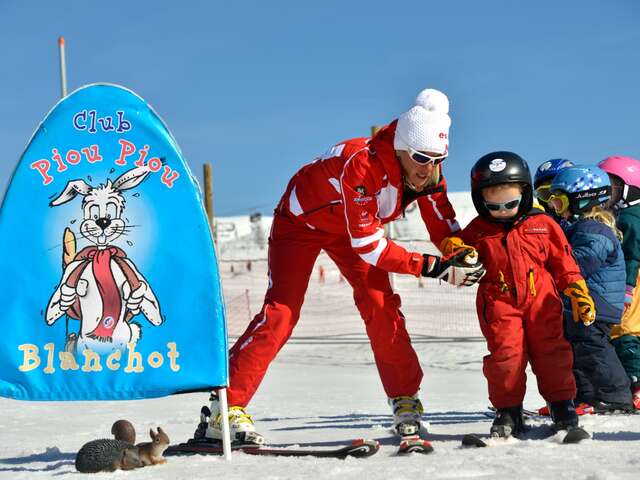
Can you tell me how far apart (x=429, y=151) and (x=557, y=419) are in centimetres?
146

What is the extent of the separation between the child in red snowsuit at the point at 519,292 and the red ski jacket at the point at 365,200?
0.26 m

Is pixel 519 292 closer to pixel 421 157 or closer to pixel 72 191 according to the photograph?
pixel 421 157

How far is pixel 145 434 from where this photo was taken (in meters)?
5.63

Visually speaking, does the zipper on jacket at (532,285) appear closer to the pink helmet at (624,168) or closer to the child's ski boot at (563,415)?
the child's ski boot at (563,415)

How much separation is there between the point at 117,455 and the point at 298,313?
1284 millimetres

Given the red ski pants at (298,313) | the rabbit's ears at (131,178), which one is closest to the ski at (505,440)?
the red ski pants at (298,313)

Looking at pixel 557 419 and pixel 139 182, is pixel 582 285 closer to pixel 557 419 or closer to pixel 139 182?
pixel 557 419

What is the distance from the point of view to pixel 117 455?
3.95 m

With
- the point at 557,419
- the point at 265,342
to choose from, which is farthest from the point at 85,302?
the point at 557,419

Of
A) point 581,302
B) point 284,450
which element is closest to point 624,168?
point 581,302

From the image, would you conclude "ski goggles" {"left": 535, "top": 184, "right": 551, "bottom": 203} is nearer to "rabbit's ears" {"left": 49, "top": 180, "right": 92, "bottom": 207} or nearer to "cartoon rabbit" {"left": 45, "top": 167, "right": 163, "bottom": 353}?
"cartoon rabbit" {"left": 45, "top": 167, "right": 163, "bottom": 353}

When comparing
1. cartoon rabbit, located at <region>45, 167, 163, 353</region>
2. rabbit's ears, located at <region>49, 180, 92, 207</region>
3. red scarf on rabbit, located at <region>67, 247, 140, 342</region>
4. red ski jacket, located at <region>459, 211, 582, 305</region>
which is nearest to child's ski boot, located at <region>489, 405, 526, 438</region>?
red ski jacket, located at <region>459, 211, 582, 305</region>

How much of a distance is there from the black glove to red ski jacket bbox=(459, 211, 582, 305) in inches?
6.9

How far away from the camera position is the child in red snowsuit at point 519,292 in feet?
15.0
